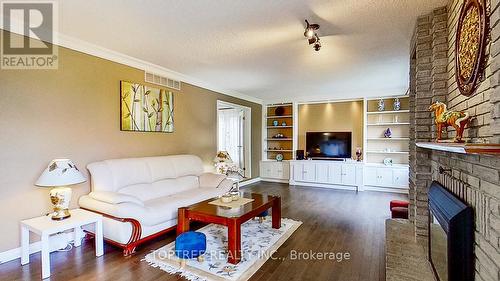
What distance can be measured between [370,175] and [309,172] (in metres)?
1.48

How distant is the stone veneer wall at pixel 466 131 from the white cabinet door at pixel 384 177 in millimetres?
3275

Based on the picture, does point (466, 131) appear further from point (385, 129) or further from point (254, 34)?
point (385, 129)

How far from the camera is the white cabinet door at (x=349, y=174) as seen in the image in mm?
6301

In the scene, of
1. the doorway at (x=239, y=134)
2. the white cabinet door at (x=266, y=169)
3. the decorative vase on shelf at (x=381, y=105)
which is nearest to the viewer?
the decorative vase on shelf at (x=381, y=105)

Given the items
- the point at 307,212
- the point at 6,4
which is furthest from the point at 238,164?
the point at 6,4

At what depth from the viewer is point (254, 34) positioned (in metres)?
2.99

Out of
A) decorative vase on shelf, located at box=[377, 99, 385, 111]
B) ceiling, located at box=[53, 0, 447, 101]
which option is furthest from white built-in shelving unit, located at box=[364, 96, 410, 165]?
ceiling, located at box=[53, 0, 447, 101]

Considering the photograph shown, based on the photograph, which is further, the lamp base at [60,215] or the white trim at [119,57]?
the white trim at [119,57]

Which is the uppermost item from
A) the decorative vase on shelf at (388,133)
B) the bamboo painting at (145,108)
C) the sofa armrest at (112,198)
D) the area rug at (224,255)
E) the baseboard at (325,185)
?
the bamboo painting at (145,108)

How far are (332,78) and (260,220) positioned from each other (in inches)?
123

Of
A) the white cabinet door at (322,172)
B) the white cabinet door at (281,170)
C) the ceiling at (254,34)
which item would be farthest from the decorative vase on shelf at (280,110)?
the ceiling at (254,34)

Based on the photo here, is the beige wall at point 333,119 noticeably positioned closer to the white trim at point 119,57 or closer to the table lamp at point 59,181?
the white trim at point 119,57

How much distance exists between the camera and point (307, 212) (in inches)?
172

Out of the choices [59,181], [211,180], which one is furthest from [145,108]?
[59,181]
